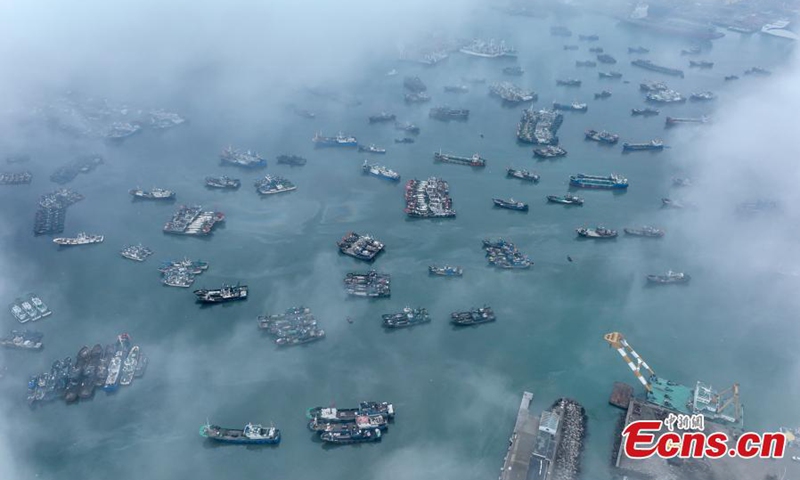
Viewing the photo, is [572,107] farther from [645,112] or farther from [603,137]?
[603,137]

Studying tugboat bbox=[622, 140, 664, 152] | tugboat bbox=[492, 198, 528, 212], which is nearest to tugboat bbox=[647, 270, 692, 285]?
tugboat bbox=[492, 198, 528, 212]

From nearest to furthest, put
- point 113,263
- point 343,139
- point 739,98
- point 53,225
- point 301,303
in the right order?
point 301,303, point 113,263, point 53,225, point 343,139, point 739,98

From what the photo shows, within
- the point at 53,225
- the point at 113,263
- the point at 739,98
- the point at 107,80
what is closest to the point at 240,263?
the point at 113,263

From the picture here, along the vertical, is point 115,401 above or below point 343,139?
below

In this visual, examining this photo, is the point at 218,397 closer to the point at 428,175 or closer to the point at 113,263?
the point at 113,263

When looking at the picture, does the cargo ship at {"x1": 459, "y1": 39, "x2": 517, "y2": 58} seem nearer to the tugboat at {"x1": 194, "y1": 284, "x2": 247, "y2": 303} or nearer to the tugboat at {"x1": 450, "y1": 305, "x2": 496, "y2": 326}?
the tugboat at {"x1": 450, "y1": 305, "x2": 496, "y2": 326}

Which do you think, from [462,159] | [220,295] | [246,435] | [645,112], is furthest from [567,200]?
[246,435]

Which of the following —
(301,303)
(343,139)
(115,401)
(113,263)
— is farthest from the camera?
(343,139)
